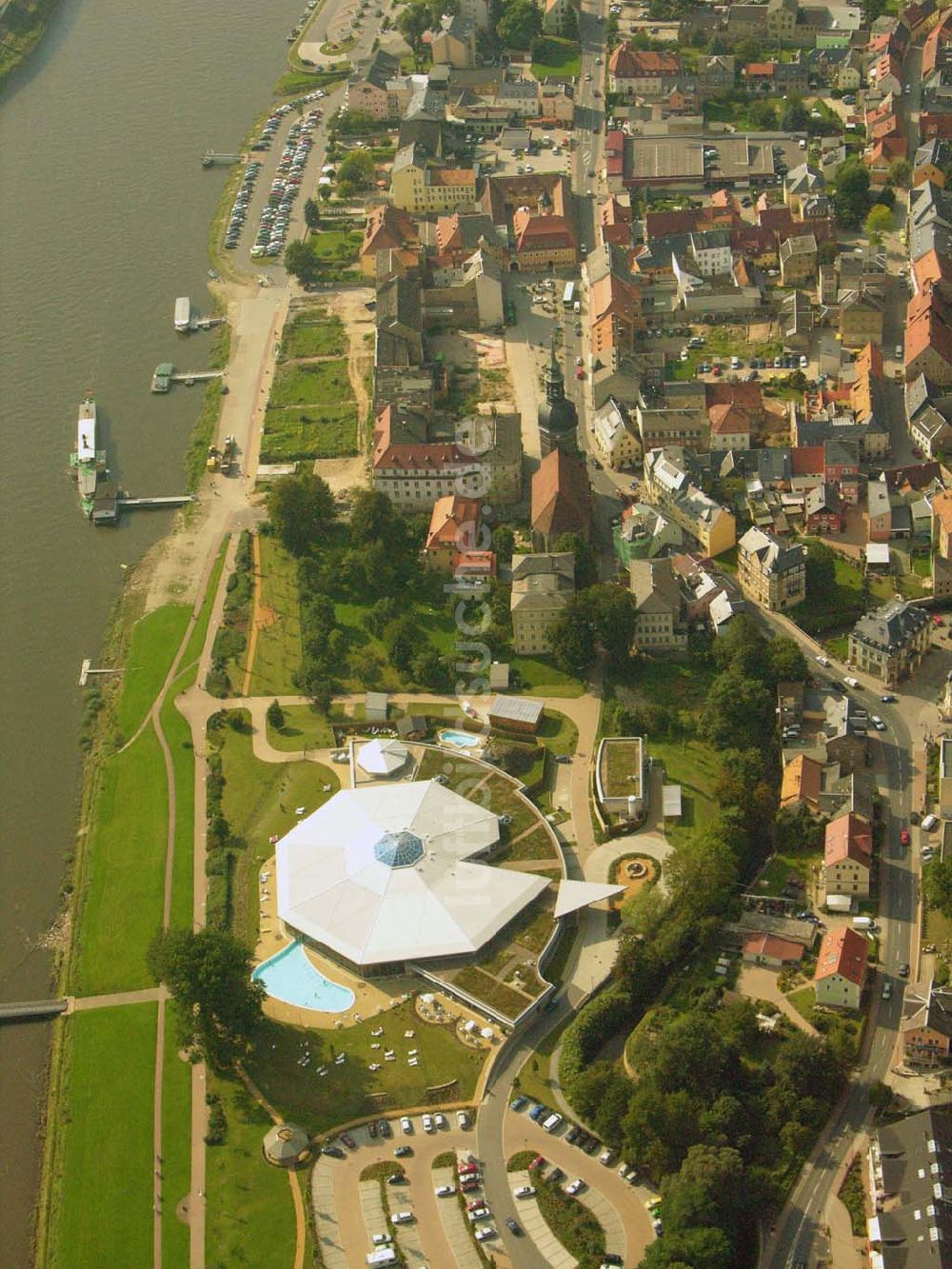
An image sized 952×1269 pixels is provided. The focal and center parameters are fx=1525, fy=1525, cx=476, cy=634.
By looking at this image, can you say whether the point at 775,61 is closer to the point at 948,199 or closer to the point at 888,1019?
the point at 948,199

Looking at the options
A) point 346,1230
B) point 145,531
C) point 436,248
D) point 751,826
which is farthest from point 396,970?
point 436,248

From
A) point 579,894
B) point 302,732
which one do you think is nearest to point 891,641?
point 579,894

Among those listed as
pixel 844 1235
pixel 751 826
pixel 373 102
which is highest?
pixel 373 102

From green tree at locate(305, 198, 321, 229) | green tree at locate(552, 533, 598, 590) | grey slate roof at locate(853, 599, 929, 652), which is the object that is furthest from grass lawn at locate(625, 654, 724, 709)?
green tree at locate(305, 198, 321, 229)

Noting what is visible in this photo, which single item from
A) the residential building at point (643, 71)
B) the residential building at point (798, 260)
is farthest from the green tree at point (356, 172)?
the residential building at point (798, 260)

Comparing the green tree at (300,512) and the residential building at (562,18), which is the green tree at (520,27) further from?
the green tree at (300,512)

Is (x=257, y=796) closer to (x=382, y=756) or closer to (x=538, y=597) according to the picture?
(x=382, y=756)
